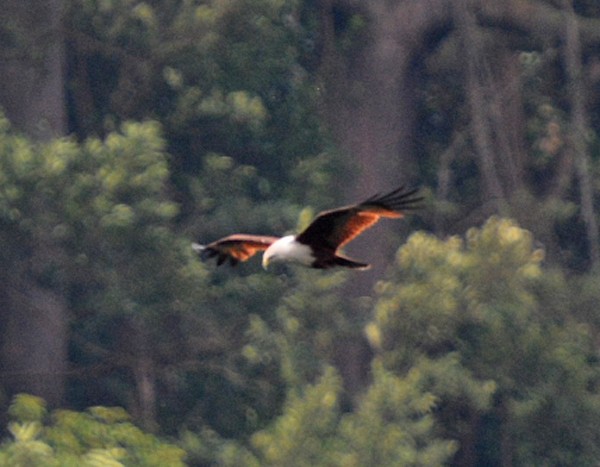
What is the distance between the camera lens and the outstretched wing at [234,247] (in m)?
8.30

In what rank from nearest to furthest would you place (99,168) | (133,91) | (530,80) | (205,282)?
(99,168), (205,282), (133,91), (530,80)

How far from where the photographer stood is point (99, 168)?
14.8 meters

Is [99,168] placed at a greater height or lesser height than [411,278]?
greater

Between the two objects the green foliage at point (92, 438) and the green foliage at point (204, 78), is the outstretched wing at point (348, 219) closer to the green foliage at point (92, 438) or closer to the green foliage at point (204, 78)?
the green foliage at point (92, 438)

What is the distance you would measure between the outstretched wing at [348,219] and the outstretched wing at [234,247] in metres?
0.86

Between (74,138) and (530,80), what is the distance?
4.46 metres

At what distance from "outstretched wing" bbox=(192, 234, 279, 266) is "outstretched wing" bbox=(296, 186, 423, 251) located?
864 mm

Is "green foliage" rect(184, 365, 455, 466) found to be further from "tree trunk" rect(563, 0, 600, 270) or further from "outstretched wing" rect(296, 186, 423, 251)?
"outstretched wing" rect(296, 186, 423, 251)

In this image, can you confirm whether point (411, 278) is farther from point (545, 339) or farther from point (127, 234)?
point (127, 234)

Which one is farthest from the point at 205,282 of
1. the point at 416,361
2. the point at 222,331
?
the point at 416,361

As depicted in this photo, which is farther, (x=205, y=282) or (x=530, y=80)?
(x=530, y=80)

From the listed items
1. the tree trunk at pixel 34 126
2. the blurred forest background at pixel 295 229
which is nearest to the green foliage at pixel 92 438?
the blurred forest background at pixel 295 229

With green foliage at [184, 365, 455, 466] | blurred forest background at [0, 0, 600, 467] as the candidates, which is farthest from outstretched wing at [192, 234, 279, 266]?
green foliage at [184, 365, 455, 466]

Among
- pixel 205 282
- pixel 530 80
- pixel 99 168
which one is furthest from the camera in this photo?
pixel 530 80
